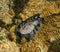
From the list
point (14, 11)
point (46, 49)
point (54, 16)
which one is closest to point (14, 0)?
point (14, 11)

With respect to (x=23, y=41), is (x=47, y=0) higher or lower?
higher

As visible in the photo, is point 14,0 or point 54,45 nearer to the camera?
point 54,45

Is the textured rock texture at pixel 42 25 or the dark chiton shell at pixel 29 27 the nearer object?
the textured rock texture at pixel 42 25

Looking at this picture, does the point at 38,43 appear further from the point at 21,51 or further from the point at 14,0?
the point at 14,0

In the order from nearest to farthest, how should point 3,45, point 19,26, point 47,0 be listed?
point 3,45
point 19,26
point 47,0

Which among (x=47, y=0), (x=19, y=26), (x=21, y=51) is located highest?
(x=47, y=0)

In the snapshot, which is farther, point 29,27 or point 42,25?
point 42,25

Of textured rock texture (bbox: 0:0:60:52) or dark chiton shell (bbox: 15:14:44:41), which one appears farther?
dark chiton shell (bbox: 15:14:44:41)

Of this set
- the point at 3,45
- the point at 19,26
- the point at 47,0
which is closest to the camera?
the point at 3,45
